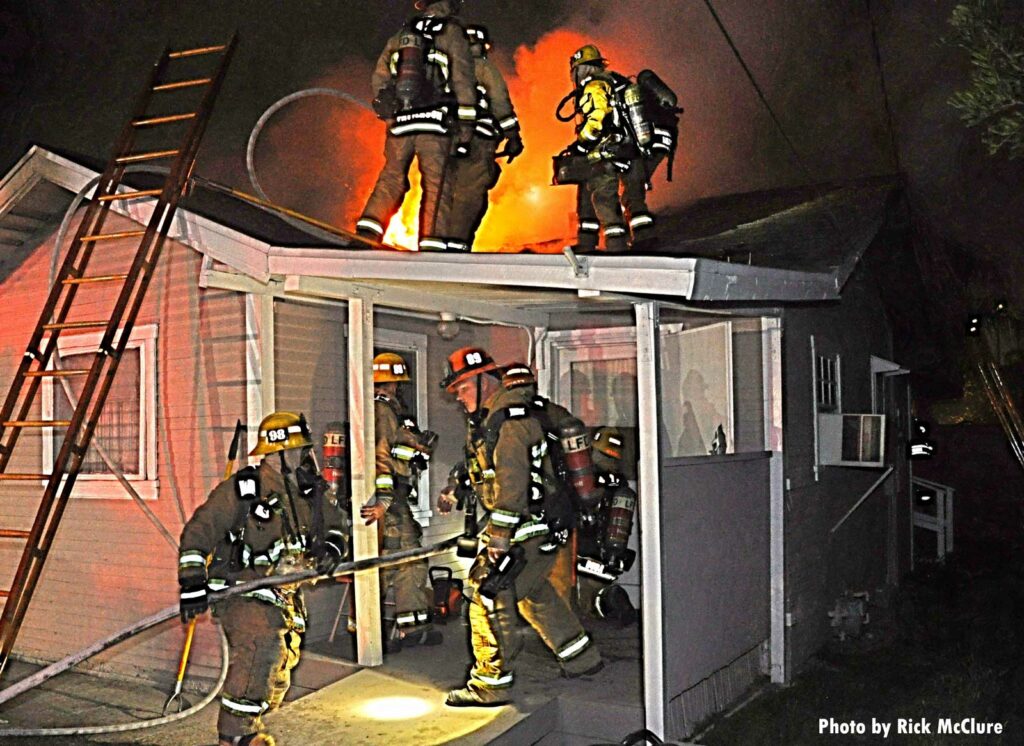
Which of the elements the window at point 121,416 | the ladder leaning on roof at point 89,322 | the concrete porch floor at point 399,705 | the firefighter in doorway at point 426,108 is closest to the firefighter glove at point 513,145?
the firefighter in doorway at point 426,108

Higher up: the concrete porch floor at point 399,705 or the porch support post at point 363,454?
the porch support post at point 363,454

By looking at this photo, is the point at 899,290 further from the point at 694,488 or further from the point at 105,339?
the point at 105,339

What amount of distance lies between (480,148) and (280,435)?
346 centimetres

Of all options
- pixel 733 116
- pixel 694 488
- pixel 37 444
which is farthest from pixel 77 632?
pixel 733 116

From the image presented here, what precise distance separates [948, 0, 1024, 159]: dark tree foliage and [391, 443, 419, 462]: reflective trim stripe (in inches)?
173

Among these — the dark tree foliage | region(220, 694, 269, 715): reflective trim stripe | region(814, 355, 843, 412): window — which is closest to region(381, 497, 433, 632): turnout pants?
region(220, 694, 269, 715): reflective trim stripe

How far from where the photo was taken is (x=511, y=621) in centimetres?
603

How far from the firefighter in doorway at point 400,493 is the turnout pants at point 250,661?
6.14 ft

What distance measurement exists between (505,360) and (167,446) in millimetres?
3252

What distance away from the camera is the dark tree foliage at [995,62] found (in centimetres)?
674

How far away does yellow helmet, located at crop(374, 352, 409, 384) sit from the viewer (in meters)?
7.70

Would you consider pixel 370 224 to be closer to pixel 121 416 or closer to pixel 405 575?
pixel 405 575

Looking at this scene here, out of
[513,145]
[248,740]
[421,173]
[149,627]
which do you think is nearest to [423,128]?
[421,173]

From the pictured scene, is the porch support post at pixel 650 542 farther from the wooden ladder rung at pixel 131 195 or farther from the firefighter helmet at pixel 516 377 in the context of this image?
the wooden ladder rung at pixel 131 195
